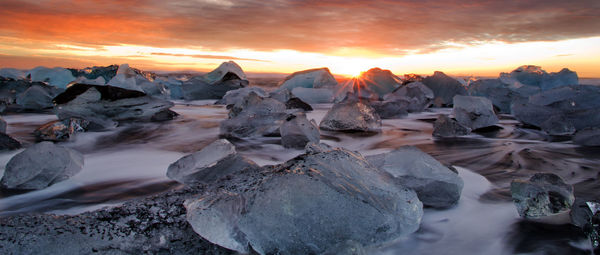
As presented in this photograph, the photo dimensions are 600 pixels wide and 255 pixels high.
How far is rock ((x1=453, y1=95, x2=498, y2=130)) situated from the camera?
2.88 meters

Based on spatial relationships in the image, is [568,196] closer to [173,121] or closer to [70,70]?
[173,121]

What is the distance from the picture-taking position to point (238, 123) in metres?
2.72

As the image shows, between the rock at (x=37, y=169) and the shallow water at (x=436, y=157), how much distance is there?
0.15 feet

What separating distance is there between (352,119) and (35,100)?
361cm

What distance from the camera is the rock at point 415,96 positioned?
4.13 metres

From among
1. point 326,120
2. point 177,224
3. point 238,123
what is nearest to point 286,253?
point 177,224

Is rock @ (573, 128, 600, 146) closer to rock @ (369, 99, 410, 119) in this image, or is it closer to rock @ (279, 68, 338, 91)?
rock @ (369, 99, 410, 119)

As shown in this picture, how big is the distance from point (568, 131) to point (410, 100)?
1.62 metres

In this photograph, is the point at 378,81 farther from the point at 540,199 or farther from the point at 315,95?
the point at 540,199

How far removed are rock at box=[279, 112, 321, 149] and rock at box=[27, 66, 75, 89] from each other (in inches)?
249

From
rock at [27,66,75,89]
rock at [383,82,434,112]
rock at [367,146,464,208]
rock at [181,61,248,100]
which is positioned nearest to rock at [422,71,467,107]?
rock at [383,82,434,112]

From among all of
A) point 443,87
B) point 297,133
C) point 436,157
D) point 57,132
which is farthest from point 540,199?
point 443,87

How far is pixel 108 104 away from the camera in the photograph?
3.40 metres

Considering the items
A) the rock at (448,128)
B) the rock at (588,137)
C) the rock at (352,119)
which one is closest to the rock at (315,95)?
the rock at (352,119)
